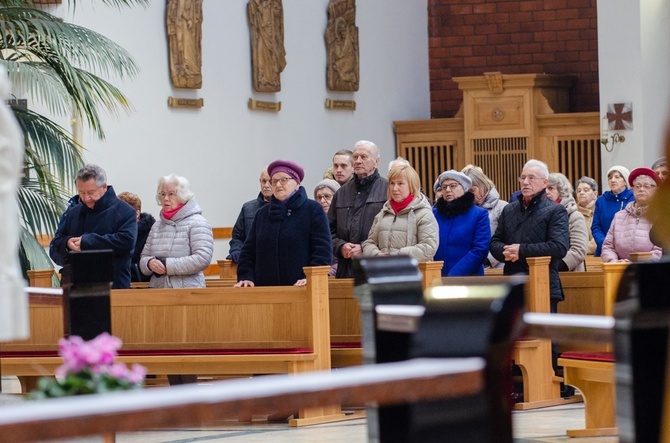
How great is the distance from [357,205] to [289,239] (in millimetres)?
916

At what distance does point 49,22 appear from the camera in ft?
28.3

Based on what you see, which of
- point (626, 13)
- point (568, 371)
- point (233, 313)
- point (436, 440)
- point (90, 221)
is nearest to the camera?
point (436, 440)

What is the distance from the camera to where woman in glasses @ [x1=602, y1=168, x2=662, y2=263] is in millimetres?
8484

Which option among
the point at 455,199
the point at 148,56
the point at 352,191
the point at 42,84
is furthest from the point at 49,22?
the point at 148,56

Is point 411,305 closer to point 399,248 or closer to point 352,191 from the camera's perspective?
point 399,248

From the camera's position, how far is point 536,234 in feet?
27.7

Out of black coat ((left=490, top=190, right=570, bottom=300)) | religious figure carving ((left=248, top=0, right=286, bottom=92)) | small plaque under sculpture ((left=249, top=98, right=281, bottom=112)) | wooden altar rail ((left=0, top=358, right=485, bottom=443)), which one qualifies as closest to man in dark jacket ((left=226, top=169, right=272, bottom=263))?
black coat ((left=490, top=190, right=570, bottom=300))

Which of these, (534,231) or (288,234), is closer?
(288,234)

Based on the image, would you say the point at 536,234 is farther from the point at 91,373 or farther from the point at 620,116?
the point at 620,116

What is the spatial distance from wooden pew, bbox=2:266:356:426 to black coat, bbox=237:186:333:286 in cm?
29

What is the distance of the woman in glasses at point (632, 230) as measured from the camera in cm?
848

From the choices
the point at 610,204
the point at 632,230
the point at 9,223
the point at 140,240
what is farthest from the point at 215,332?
the point at 9,223

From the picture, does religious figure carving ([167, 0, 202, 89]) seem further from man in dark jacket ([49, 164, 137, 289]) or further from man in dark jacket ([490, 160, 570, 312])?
man in dark jacket ([490, 160, 570, 312])

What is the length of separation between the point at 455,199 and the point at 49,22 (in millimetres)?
2870
